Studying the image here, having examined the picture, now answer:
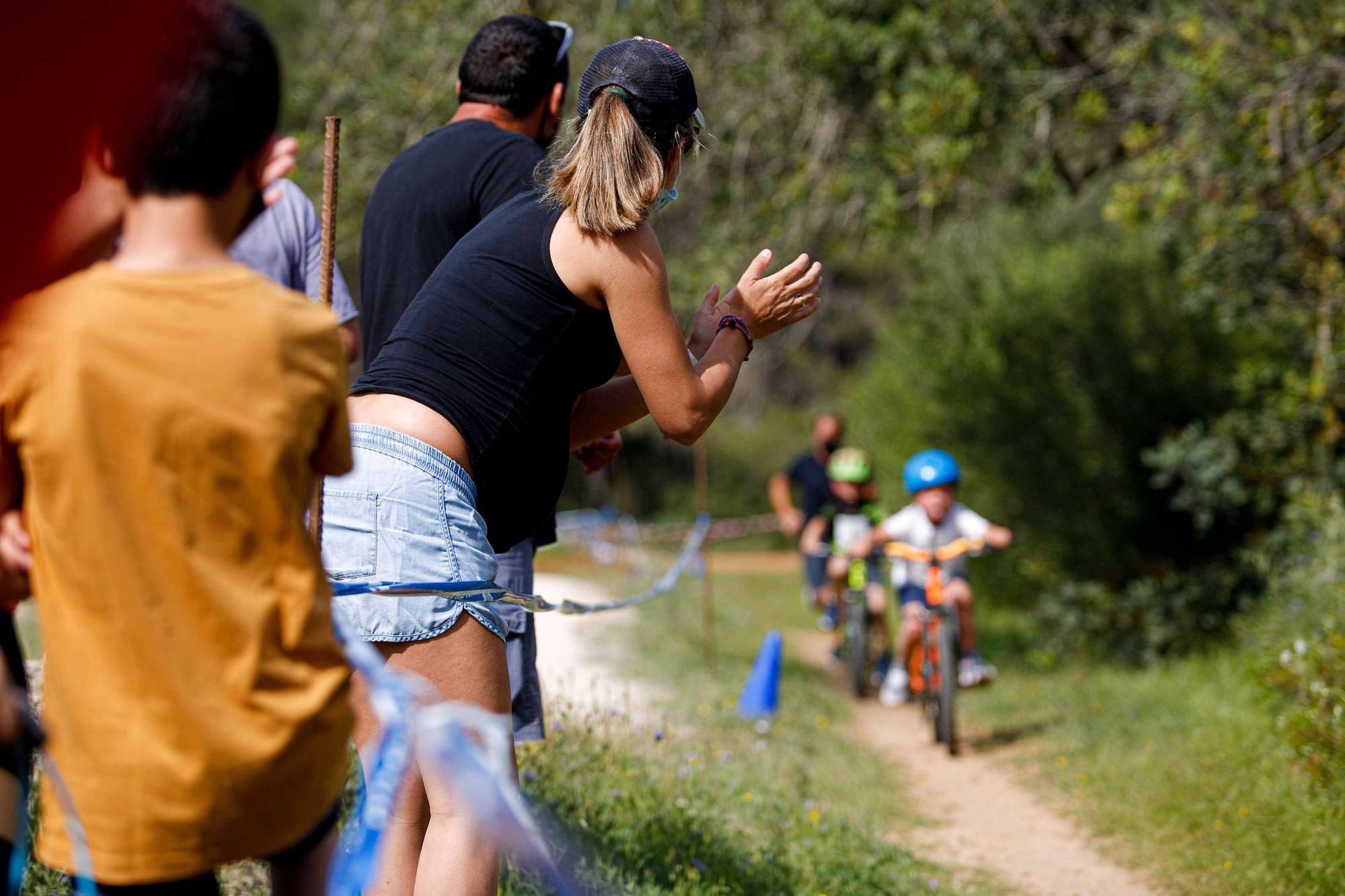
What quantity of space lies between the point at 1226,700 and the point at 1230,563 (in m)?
2.94

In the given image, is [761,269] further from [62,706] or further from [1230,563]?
[1230,563]

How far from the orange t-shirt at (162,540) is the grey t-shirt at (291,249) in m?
2.02

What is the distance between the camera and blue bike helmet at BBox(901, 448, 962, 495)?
7305 millimetres

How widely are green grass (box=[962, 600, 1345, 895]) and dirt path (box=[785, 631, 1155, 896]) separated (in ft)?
0.48

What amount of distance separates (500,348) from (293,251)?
1.56m

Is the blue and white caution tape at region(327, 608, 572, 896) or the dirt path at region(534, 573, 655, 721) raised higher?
the blue and white caution tape at region(327, 608, 572, 896)

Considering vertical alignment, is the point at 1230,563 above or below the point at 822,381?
below

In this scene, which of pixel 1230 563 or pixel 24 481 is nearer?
pixel 24 481

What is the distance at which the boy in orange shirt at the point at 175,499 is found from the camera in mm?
1542

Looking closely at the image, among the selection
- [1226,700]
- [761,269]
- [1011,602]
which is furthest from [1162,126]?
[761,269]

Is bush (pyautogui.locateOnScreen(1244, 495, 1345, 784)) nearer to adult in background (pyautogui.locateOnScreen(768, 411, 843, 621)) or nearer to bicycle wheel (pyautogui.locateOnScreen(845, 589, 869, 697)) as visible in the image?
bicycle wheel (pyautogui.locateOnScreen(845, 589, 869, 697))

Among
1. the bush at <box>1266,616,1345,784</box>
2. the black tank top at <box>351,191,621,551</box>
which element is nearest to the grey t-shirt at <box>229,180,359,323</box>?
the black tank top at <box>351,191,621,551</box>

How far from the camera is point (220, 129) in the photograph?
1.64 m

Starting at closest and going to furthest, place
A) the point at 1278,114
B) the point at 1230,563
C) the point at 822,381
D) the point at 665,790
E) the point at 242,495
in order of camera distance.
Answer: the point at 242,495, the point at 665,790, the point at 1278,114, the point at 1230,563, the point at 822,381
